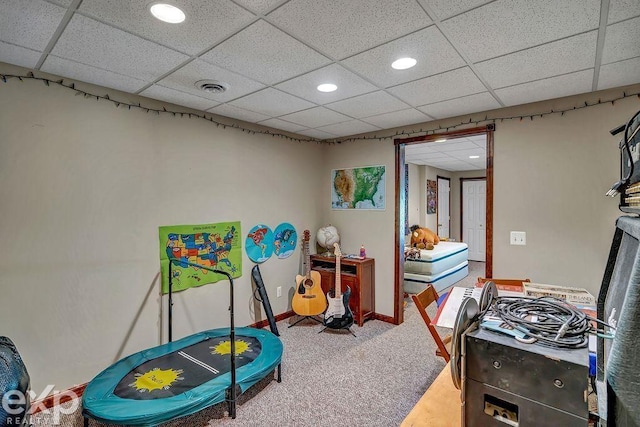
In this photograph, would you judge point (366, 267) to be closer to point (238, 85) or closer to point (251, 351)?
point (251, 351)

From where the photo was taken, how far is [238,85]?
7.72 feet

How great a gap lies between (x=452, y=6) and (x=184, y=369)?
274cm

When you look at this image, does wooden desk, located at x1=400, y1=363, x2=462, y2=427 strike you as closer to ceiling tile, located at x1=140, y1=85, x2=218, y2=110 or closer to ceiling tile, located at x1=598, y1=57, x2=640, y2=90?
ceiling tile, located at x1=598, y1=57, x2=640, y2=90

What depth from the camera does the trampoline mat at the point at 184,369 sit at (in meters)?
2.00

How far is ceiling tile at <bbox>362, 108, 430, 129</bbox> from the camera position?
308cm

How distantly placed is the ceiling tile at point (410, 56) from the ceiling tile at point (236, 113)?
1.34 meters

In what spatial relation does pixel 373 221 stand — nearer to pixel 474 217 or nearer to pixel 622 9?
pixel 622 9

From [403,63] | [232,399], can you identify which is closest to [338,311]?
[232,399]

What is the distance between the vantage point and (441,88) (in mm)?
2391

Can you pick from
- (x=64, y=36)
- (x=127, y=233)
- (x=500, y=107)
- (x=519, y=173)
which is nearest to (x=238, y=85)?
(x=64, y=36)

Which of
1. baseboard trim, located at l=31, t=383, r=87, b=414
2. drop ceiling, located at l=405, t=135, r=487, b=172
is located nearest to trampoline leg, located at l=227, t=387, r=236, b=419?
baseboard trim, located at l=31, t=383, r=87, b=414

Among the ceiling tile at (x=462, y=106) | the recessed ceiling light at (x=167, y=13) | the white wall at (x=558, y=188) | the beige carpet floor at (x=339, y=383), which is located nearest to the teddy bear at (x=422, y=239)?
the beige carpet floor at (x=339, y=383)

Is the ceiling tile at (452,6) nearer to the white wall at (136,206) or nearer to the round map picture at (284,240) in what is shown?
the white wall at (136,206)

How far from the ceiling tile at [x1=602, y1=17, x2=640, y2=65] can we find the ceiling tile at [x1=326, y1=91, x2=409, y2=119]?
1.32 m
